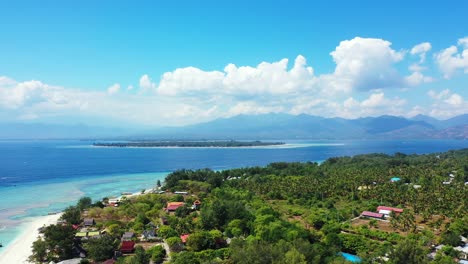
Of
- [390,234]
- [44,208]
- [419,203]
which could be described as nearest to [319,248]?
[390,234]

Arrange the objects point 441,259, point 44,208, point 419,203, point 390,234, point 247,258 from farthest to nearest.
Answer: point 44,208 < point 419,203 < point 390,234 < point 441,259 < point 247,258

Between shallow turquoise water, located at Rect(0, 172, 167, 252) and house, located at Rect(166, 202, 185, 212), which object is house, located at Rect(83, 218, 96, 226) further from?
house, located at Rect(166, 202, 185, 212)

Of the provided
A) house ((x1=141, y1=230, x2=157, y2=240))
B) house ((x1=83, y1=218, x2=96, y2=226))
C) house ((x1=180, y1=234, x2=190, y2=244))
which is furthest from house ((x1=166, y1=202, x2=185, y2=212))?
house ((x1=180, y1=234, x2=190, y2=244))

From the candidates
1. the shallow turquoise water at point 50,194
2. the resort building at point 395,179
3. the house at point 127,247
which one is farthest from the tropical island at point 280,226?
the shallow turquoise water at point 50,194

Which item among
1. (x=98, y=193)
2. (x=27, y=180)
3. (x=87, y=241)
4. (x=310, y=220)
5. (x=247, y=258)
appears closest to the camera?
(x=247, y=258)

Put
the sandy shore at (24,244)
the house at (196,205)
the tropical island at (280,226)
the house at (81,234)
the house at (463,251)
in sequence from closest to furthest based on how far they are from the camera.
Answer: the tropical island at (280,226) → the house at (463,251) → the sandy shore at (24,244) → the house at (81,234) → the house at (196,205)

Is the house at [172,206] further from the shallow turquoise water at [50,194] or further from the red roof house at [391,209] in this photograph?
the red roof house at [391,209]

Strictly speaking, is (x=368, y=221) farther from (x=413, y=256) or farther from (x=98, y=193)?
(x=98, y=193)
